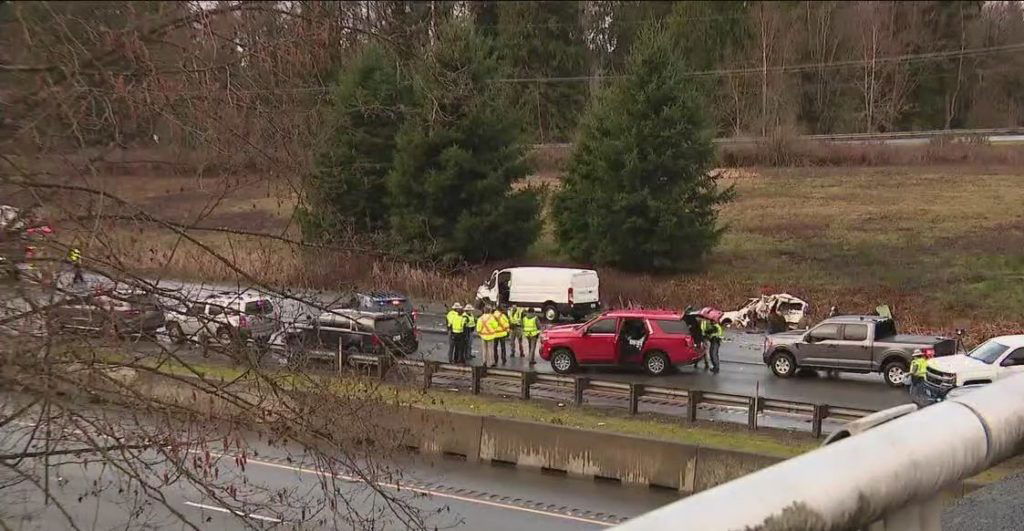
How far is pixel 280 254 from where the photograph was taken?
645cm

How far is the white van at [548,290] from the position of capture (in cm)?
3388

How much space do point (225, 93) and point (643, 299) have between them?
31.0 m

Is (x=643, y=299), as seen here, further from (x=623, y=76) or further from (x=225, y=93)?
(x=225, y=93)

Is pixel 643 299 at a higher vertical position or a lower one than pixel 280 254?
lower

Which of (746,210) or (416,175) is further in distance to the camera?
(746,210)

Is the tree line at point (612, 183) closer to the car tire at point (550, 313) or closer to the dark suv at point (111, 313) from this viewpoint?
the car tire at point (550, 313)

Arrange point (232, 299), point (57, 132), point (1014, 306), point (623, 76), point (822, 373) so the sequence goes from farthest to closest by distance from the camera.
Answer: point (623, 76), point (1014, 306), point (822, 373), point (232, 299), point (57, 132)

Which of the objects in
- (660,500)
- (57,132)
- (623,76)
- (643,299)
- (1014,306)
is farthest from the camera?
(623,76)

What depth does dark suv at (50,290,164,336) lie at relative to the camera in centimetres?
508

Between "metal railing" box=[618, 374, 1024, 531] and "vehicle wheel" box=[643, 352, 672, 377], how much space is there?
21681 mm

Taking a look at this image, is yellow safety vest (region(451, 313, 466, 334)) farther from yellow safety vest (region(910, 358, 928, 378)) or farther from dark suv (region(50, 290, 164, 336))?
dark suv (region(50, 290, 164, 336))

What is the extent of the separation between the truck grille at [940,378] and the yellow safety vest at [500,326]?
10.2 m

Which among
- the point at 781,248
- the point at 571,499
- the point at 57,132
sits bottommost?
the point at 571,499

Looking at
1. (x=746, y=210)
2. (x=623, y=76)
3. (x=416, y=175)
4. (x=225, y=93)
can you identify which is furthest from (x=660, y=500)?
(x=746, y=210)
